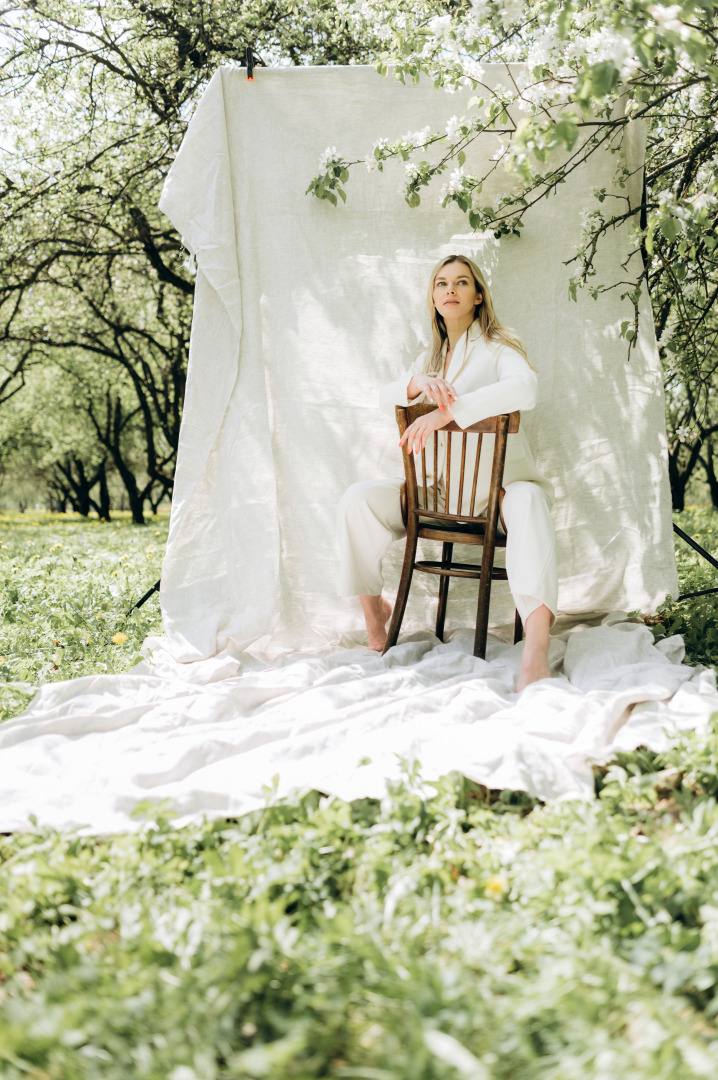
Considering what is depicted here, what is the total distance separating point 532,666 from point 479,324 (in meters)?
1.60

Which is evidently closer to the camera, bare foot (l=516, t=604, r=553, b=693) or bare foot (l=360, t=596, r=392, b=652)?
bare foot (l=516, t=604, r=553, b=693)

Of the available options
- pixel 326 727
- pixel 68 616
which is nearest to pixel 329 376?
pixel 68 616

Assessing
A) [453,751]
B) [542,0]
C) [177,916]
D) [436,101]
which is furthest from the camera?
[436,101]

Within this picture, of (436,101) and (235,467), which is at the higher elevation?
(436,101)

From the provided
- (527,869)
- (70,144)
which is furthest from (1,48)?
(527,869)

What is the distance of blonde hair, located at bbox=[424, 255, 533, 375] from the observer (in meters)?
3.58

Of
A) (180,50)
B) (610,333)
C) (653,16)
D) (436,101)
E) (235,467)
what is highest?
(180,50)

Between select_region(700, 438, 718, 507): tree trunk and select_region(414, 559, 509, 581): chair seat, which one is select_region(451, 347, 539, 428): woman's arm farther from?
select_region(700, 438, 718, 507): tree trunk

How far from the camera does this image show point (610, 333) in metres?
3.86

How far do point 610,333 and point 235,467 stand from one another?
72.2 inches

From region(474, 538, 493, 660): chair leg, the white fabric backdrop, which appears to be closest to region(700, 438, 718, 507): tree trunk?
the white fabric backdrop

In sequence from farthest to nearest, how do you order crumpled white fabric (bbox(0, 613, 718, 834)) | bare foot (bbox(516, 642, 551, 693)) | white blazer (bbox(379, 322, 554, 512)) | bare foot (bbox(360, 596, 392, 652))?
1. bare foot (bbox(360, 596, 392, 652))
2. white blazer (bbox(379, 322, 554, 512))
3. bare foot (bbox(516, 642, 551, 693))
4. crumpled white fabric (bbox(0, 613, 718, 834))

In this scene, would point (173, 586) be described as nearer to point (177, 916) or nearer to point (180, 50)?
point (177, 916)

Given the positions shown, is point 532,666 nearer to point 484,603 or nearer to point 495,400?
point 484,603
